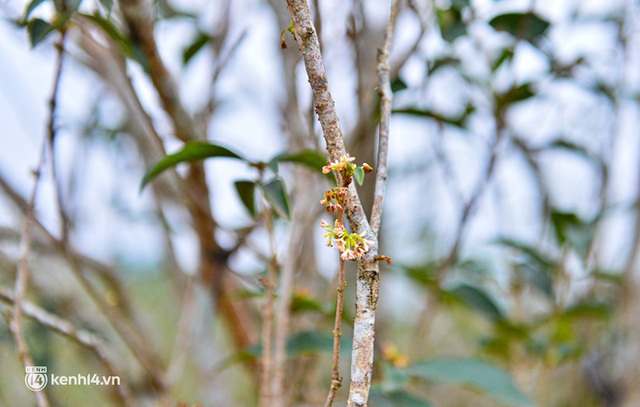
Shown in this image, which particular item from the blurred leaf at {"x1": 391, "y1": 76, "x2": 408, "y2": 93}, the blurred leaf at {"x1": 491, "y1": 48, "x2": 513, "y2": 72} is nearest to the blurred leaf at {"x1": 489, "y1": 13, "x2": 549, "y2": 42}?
the blurred leaf at {"x1": 491, "y1": 48, "x2": 513, "y2": 72}

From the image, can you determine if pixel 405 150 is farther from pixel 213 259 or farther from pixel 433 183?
pixel 213 259

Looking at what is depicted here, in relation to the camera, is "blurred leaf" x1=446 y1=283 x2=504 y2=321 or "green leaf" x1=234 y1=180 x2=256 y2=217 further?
"blurred leaf" x1=446 y1=283 x2=504 y2=321

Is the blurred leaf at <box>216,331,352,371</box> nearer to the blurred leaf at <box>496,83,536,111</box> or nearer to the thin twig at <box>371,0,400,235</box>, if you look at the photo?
the thin twig at <box>371,0,400,235</box>

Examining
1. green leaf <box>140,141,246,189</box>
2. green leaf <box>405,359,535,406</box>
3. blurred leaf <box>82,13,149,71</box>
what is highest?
blurred leaf <box>82,13,149,71</box>

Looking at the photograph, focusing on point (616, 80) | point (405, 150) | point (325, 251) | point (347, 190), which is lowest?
point (347, 190)

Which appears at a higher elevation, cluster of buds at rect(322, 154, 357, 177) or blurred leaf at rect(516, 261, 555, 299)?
blurred leaf at rect(516, 261, 555, 299)

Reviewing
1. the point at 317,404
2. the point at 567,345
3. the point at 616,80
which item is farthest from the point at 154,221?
the point at 616,80

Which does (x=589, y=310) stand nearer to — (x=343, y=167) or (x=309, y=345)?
(x=309, y=345)

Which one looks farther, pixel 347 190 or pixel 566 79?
pixel 566 79
